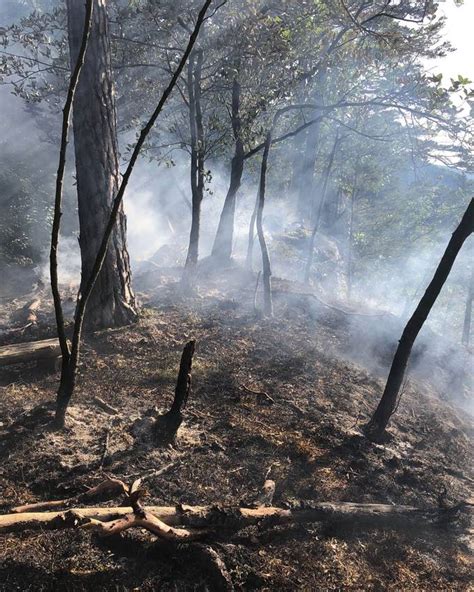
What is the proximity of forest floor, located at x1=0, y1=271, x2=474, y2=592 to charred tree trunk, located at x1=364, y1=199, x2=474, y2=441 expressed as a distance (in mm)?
327

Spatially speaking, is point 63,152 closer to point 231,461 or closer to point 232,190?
point 231,461

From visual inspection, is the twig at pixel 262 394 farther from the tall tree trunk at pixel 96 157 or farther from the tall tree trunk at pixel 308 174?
the tall tree trunk at pixel 308 174

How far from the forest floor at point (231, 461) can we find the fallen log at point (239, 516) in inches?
3.7

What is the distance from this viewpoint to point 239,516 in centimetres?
309

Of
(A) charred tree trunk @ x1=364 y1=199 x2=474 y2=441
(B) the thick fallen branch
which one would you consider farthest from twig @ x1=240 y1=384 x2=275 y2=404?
(B) the thick fallen branch

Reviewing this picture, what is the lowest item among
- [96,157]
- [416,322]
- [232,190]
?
[416,322]

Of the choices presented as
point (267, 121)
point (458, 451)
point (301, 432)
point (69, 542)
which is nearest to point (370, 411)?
point (458, 451)

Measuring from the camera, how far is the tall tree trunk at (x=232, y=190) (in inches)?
462

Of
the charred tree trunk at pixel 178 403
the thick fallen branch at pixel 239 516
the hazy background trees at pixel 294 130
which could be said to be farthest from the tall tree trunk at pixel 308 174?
the thick fallen branch at pixel 239 516

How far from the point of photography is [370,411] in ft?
21.1

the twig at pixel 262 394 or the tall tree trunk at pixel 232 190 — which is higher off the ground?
the tall tree trunk at pixel 232 190

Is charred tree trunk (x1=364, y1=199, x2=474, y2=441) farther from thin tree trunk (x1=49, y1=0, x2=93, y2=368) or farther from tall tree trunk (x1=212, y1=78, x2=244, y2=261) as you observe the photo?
tall tree trunk (x1=212, y1=78, x2=244, y2=261)

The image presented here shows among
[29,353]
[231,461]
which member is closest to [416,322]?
[231,461]

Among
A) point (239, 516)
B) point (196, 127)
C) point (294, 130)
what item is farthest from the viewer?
point (294, 130)
